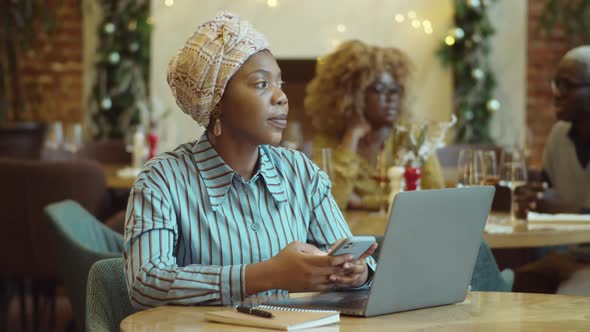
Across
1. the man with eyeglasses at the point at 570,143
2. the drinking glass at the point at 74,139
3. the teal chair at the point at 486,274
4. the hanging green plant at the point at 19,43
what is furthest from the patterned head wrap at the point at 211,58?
the hanging green plant at the point at 19,43

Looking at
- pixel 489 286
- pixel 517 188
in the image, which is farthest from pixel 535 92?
pixel 489 286

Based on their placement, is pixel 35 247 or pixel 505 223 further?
pixel 35 247

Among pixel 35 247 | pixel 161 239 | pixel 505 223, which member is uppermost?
pixel 161 239

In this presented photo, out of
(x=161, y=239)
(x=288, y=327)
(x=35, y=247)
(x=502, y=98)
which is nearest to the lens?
(x=288, y=327)

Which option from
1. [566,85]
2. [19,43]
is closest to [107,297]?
[566,85]

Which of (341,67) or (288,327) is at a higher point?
(341,67)

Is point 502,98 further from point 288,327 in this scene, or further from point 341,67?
point 288,327

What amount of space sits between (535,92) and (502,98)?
0.87 feet

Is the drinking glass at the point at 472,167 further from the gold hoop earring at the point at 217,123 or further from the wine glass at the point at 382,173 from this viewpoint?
the gold hoop earring at the point at 217,123

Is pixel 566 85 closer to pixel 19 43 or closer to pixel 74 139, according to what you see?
pixel 74 139

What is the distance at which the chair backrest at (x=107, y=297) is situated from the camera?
6.36ft

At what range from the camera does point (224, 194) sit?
2061 mm

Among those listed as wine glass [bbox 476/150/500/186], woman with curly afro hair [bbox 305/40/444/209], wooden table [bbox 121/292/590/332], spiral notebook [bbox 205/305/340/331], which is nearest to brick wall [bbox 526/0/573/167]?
woman with curly afro hair [bbox 305/40/444/209]

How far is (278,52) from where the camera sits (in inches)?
312
